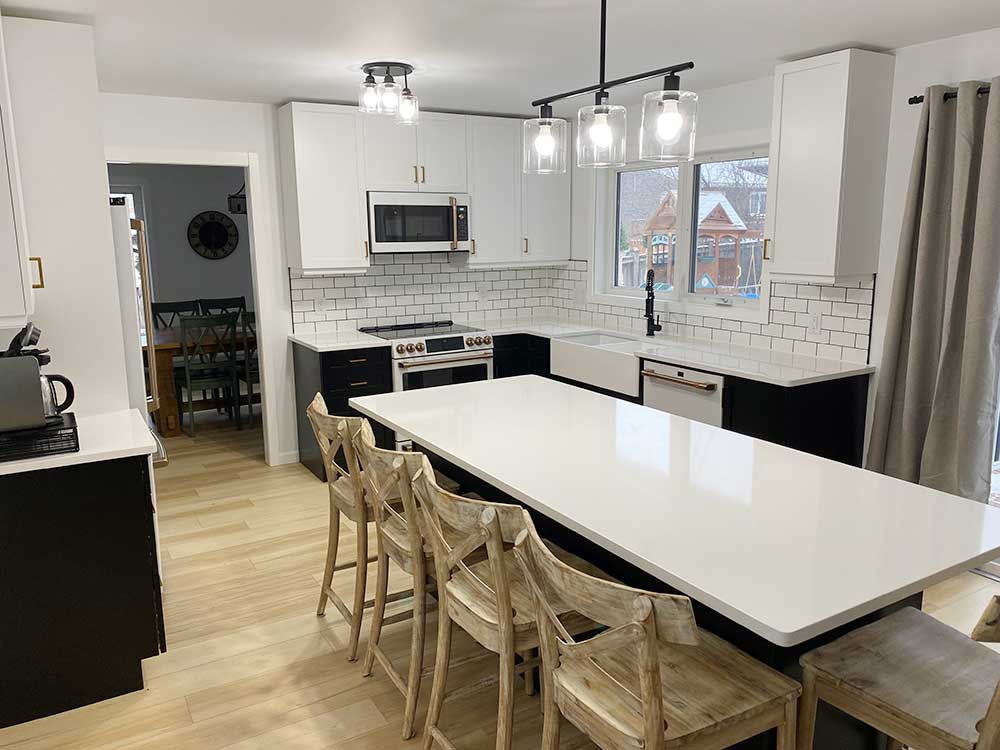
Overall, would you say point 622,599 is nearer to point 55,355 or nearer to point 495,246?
point 55,355

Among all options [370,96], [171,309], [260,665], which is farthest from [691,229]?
[171,309]

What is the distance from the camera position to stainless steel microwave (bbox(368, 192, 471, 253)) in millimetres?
4938

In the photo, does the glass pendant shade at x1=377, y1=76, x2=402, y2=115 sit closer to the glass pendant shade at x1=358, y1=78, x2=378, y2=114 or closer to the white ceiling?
the glass pendant shade at x1=358, y1=78, x2=378, y2=114

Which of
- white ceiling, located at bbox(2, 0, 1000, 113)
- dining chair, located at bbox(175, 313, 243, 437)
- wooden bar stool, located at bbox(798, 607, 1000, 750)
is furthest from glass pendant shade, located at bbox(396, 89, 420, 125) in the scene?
dining chair, located at bbox(175, 313, 243, 437)

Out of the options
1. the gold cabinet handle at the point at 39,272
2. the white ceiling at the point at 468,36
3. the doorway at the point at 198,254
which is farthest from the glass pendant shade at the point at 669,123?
the doorway at the point at 198,254

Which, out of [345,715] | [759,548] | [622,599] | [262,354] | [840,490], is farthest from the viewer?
[262,354]

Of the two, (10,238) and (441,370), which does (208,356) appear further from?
(10,238)

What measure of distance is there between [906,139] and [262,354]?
4.03m

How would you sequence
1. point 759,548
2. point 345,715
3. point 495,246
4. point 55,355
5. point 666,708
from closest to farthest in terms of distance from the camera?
point 666,708, point 759,548, point 345,715, point 55,355, point 495,246

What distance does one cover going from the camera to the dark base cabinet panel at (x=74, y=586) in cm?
247

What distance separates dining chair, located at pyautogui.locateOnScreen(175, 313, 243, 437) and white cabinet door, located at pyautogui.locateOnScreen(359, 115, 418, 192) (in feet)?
6.77

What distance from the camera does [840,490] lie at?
2.03m

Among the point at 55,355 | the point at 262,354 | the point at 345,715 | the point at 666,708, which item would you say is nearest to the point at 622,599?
the point at 666,708

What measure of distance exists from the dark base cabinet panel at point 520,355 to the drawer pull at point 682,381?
3.53 feet
